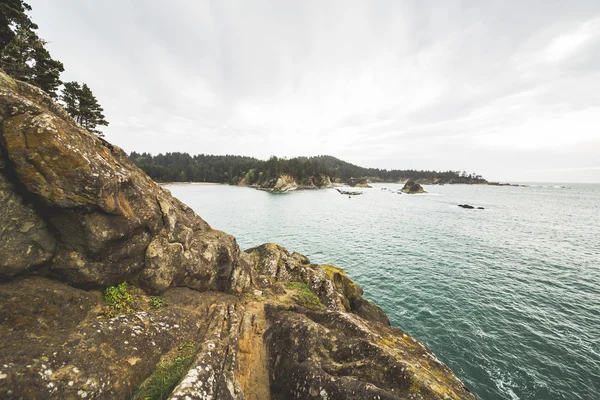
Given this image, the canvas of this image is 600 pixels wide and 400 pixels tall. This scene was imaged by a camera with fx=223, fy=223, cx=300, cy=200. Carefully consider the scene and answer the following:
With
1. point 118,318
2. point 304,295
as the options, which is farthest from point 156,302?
point 304,295

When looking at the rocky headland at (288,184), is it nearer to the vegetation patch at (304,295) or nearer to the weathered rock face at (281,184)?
the weathered rock face at (281,184)

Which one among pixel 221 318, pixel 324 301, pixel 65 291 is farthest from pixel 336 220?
pixel 65 291

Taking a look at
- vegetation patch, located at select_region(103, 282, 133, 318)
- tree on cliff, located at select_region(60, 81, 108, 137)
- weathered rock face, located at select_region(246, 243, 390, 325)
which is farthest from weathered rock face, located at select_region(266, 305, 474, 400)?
tree on cliff, located at select_region(60, 81, 108, 137)

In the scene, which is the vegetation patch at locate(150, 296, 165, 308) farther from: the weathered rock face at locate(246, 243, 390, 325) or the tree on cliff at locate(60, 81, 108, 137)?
the tree on cliff at locate(60, 81, 108, 137)

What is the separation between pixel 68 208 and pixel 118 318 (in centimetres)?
457

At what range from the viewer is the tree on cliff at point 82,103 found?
1487 inches

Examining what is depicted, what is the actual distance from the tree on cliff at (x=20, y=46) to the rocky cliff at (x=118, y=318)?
76.5ft

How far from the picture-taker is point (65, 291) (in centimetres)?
820

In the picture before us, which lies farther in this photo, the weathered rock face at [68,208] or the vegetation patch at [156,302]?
the vegetation patch at [156,302]

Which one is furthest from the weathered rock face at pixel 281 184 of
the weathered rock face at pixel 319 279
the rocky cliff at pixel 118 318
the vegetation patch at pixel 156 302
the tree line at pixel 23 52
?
the vegetation patch at pixel 156 302

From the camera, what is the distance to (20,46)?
2230cm

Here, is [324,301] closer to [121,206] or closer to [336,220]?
[121,206]

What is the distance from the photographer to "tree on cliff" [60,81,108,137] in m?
37.8

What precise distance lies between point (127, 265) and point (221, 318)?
16.7ft
